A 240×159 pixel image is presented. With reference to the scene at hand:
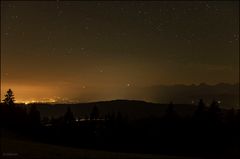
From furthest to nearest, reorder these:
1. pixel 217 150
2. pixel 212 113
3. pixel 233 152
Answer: pixel 212 113 < pixel 217 150 < pixel 233 152

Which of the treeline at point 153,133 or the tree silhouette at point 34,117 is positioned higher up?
the tree silhouette at point 34,117

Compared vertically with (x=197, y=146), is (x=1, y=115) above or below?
above

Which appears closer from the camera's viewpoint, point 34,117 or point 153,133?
point 153,133

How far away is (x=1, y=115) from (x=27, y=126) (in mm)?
5894

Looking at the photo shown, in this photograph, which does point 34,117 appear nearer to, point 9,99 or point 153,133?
point 9,99

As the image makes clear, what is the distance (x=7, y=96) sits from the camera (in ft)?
327

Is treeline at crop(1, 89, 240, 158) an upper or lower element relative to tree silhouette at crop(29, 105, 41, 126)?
lower

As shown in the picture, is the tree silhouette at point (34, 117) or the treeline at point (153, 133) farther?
the tree silhouette at point (34, 117)

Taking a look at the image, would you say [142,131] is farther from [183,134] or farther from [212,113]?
[212,113]

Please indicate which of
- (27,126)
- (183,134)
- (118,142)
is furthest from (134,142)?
(27,126)

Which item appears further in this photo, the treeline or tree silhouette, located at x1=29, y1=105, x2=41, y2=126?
tree silhouette, located at x1=29, y1=105, x2=41, y2=126

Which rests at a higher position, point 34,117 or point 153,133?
point 34,117

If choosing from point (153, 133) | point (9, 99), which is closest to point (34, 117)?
point (9, 99)

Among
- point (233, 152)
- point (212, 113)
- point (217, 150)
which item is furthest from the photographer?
point (212, 113)
